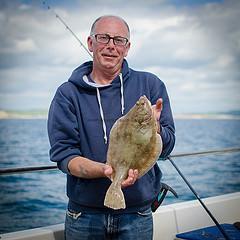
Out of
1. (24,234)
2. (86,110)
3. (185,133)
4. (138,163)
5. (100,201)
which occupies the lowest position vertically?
(185,133)

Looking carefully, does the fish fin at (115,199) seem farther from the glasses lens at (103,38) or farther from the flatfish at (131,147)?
the glasses lens at (103,38)

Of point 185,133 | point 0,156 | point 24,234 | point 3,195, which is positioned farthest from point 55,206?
point 185,133

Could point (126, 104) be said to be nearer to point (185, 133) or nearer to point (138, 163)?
point (138, 163)

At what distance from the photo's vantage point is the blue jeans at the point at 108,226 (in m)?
2.00

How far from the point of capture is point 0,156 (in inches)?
1591

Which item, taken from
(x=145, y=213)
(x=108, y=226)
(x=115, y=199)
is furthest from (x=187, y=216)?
(x=115, y=199)

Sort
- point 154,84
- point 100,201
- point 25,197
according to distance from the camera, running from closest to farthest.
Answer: point 100,201 → point 154,84 → point 25,197

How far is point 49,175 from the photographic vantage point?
3897 cm

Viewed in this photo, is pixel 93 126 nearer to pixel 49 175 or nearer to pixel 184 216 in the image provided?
pixel 184 216

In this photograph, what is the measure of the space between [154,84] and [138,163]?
526 millimetres

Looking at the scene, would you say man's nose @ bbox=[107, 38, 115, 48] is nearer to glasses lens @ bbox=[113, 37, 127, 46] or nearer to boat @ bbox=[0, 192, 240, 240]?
Answer: glasses lens @ bbox=[113, 37, 127, 46]

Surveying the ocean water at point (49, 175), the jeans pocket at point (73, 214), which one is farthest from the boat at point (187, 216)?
the ocean water at point (49, 175)

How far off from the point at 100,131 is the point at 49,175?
37.9m

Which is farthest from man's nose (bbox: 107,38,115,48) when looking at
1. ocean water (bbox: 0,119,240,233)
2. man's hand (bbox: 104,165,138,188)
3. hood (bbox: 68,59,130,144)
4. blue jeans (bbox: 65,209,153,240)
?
ocean water (bbox: 0,119,240,233)
